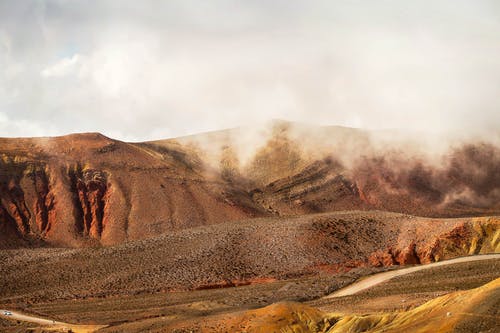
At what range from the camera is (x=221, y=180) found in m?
148

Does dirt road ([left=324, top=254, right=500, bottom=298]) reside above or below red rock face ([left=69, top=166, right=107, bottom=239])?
below

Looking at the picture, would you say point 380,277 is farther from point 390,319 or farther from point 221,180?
point 221,180

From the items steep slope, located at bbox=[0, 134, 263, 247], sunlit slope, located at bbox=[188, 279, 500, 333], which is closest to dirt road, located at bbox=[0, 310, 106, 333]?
sunlit slope, located at bbox=[188, 279, 500, 333]

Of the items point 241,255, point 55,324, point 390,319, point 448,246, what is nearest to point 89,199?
point 241,255

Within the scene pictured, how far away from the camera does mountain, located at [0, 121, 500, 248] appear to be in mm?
126188

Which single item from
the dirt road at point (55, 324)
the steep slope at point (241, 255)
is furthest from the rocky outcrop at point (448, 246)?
the dirt road at point (55, 324)

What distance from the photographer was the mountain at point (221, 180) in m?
126

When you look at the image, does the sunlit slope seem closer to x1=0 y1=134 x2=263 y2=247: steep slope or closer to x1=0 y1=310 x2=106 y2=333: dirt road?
x1=0 y1=310 x2=106 y2=333: dirt road

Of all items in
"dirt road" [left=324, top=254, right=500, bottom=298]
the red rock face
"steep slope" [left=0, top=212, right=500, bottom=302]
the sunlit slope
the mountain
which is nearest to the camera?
the sunlit slope

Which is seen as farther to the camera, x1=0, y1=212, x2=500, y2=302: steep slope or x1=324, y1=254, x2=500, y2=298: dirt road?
x1=0, y1=212, x2=500, y2=302: steep slope

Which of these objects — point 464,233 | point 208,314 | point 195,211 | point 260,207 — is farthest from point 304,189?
point 208,314

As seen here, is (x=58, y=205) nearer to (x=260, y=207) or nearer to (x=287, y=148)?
(x=260, y=207)

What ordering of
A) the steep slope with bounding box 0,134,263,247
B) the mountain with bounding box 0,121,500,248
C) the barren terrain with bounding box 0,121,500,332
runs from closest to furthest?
the barren terrain with bounding box 0,121,500,332 < the steep slope with bounding box 0,134,263,247 < the mountain with bounding box 0,121,500,248

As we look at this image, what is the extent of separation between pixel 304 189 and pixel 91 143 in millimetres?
40874
